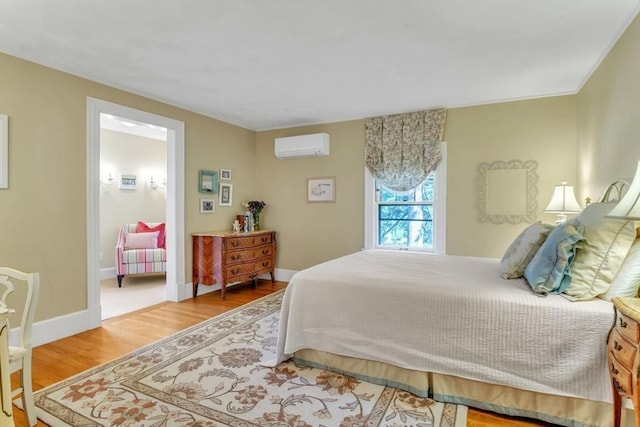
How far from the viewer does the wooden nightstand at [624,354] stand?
1.19 m

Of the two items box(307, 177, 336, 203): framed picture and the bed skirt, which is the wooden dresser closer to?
box(307, 177, 336, 203): framed picture

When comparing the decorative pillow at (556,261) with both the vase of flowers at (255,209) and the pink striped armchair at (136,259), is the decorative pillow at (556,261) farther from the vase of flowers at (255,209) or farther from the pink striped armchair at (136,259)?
the pink striped armchair at (136,259)

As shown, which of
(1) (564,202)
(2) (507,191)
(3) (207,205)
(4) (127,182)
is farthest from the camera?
(4) (127,182)

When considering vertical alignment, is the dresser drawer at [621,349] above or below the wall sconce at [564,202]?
below

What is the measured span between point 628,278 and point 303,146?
12.5 ft

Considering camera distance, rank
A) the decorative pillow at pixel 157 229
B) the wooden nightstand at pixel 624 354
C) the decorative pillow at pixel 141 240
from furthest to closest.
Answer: the decorative pillow at pixel 157 229
the decorative pillow at pixel 141 240
the wooden nightstand at pixel 624 354

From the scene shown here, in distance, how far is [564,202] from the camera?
3.11m

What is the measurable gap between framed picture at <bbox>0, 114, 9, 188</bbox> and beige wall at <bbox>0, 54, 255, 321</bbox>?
0.12ft

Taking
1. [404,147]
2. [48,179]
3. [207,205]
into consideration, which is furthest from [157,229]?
[404,147]

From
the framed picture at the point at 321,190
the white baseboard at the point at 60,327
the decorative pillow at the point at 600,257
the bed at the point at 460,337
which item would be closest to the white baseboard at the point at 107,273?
the white baseboard at the point at 60,327

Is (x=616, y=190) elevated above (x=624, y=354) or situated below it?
above

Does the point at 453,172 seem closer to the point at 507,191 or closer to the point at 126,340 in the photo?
the point at 507,191

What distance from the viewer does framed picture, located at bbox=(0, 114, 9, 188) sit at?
255cm

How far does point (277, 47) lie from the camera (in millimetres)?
2514
